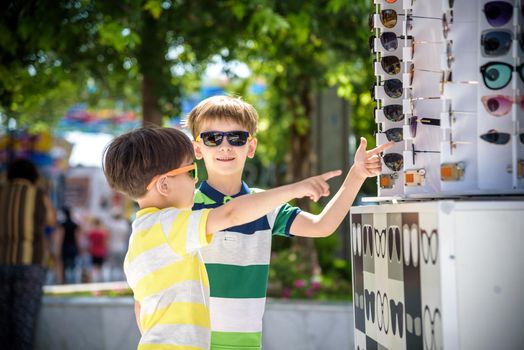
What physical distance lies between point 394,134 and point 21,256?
4.95 metres

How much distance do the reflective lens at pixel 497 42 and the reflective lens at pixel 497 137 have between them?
22cm

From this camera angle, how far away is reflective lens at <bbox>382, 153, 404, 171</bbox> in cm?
272

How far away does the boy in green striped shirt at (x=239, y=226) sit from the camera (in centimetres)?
300

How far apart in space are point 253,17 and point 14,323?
339 cm

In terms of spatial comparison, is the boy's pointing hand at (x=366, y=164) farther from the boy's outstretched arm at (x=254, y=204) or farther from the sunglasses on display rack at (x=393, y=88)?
the boy's outstretched arm at (x=254, y=204)

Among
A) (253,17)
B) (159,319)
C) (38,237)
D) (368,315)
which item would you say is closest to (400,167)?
(368,315)

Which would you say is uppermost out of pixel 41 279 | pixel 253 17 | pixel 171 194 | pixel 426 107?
pixel 253 17

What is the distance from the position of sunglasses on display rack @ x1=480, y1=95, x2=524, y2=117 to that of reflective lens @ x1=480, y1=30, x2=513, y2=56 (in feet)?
0.40

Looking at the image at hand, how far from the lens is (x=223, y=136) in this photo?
3246mm

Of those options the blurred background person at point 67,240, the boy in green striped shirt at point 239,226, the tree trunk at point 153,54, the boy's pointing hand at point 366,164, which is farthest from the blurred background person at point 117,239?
the boy's pointing hand at point 366,164

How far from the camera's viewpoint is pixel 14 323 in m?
7.11

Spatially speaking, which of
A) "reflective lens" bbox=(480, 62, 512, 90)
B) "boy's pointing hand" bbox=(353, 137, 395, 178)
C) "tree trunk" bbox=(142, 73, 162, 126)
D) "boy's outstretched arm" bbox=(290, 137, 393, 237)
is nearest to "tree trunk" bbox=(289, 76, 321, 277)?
"tree trunk" bbox=(142, 73, 162, 126)

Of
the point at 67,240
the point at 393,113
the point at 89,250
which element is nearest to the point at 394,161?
the point at 393,113

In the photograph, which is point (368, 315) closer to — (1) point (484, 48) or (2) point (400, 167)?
(2) point (400, 167)
